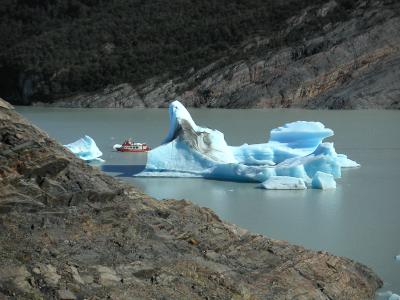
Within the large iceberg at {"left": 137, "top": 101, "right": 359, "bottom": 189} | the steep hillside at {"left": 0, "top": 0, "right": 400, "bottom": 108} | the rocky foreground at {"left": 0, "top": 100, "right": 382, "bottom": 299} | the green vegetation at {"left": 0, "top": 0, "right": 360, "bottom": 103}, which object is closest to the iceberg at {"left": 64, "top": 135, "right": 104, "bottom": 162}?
the large iceberg at {"left": 137, "top": 101, "right": 359, "bottom": 189}

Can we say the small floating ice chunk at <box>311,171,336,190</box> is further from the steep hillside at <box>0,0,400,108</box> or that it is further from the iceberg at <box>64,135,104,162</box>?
the steep hillside at <box>0,0,400,108</box>

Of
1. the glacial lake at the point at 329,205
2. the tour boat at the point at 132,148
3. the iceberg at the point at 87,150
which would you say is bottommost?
the tour boat at the point at 132,148

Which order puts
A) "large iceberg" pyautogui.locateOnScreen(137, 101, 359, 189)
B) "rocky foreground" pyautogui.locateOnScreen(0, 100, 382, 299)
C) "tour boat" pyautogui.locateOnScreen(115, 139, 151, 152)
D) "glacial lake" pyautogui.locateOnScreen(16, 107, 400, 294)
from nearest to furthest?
"rocky foreground" pyautogui.locateOnScreen(0, 100, 382, 299)
"glacial lake" pyautogui.locateOnScreen(16, 107, 400, 294)
"large iceberg" pyautogui.locateOnScreen(137, 101, 359, 189)
"tour boat" pyautogui.locateOnScreen(115, 139, 151, 152)

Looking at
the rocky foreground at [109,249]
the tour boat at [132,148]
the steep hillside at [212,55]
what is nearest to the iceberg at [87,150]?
the tour boat at [132,148]

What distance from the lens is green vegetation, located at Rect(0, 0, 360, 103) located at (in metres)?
53.2

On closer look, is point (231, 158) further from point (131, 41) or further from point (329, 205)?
point (131, 41)

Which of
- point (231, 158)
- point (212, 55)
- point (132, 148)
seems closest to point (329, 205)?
point (231, 158)

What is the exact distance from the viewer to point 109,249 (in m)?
5.07

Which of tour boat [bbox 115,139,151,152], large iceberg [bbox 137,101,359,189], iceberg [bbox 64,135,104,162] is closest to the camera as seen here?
large iceberg [bbox 137,101,359,189]

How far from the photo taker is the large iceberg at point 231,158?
A: 12625mm

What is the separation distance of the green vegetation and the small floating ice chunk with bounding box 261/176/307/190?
3777cm

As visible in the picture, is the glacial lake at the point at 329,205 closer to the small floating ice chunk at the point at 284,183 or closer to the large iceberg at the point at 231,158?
the small floating ice chunk at the point at 284,183

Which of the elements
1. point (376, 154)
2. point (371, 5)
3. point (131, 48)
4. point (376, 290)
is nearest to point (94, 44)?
point (131, 48)

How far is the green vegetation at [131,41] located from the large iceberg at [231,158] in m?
34.7
